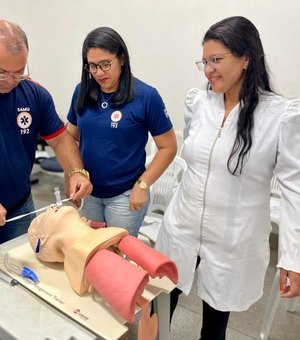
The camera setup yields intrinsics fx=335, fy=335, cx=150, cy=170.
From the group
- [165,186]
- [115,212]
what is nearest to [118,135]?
[115,212]

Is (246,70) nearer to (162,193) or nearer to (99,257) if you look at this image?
(99,257)

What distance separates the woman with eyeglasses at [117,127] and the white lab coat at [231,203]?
0.20m

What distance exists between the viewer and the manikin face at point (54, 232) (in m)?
0.97

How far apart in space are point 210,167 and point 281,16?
1.63 m

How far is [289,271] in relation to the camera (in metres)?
0.98

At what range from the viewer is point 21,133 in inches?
49.3

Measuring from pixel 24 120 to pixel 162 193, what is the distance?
1.22 metres

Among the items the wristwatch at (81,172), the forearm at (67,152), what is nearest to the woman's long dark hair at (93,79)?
the forearm at (67,152)

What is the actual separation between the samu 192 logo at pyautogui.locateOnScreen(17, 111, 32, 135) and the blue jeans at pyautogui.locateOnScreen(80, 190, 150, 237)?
0.42 m

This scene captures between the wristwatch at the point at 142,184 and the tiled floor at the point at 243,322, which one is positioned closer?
the wristwatch at the point at 142,184

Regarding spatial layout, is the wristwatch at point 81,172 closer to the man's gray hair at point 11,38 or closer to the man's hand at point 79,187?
the man's hand at point 79,187

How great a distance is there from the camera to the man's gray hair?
1032 mm

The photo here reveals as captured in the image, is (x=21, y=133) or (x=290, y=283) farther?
(x=21, y=133)

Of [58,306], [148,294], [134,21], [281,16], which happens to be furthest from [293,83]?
[58,306]
